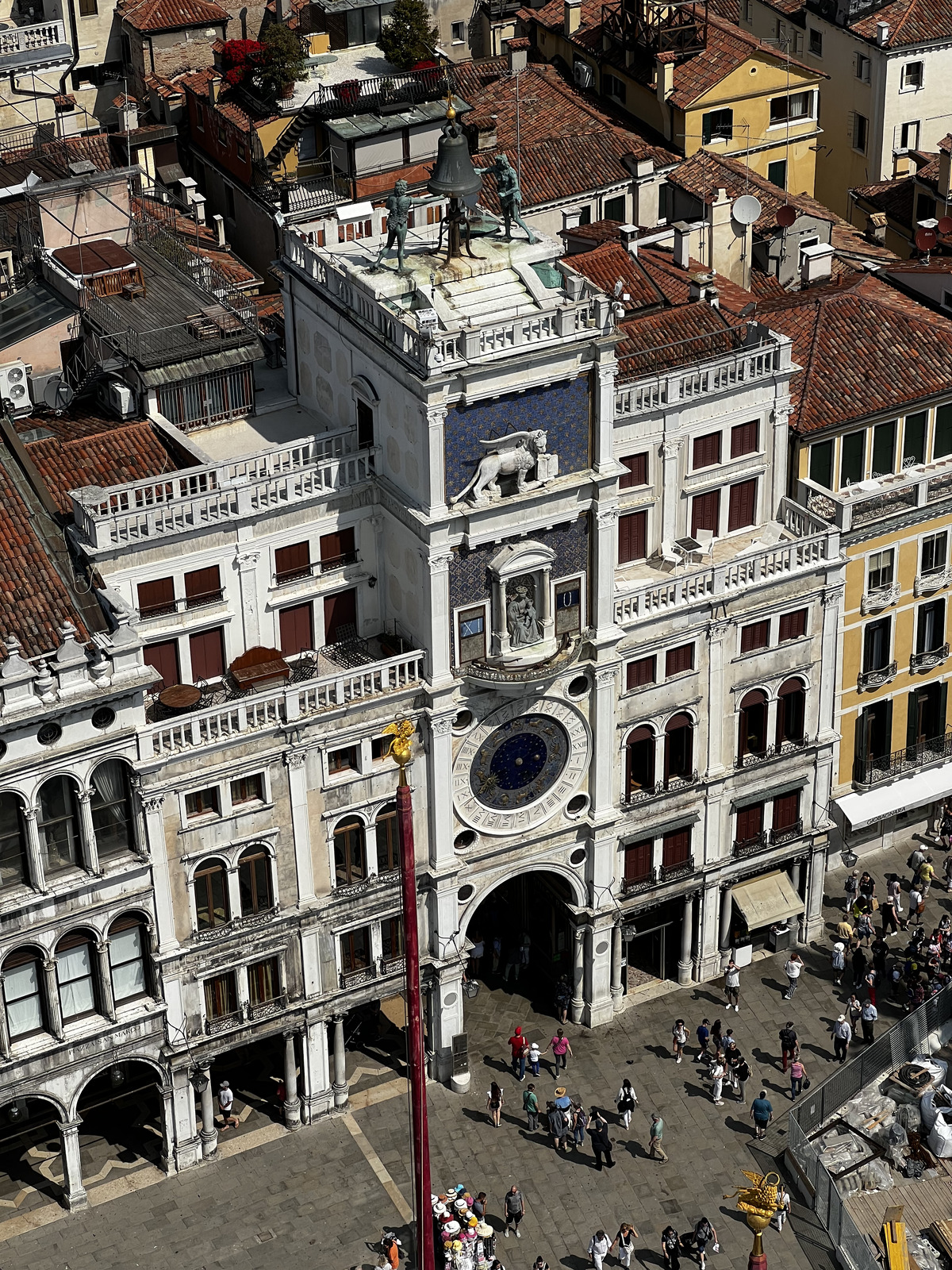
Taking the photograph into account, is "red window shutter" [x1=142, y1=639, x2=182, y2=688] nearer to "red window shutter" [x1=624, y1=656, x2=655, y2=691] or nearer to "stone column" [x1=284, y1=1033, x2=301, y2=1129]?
"stone column" [x1=284, y1=1033, x2=301, y2=1129]

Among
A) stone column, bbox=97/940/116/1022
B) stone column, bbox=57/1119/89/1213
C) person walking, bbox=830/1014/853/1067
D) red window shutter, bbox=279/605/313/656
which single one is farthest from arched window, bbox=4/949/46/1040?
person walking, bbox=830/1014/853/1067

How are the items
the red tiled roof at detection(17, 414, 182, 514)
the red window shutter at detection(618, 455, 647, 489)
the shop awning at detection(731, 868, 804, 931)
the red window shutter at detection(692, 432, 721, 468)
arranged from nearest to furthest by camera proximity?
the red tiled roof at detection(17, 414, 182, 514) → the red window shutter at detection(618, 455, 647, 489) → the red window shutter at detection(692, 432, 721, 468) → the shop awning at detection(731, 868, 804, 931)

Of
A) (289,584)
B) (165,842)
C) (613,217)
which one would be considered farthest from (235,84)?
(165,842)

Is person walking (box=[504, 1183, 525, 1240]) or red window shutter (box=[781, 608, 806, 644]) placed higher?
red window shutter (box=[781, 608, 806, 644])

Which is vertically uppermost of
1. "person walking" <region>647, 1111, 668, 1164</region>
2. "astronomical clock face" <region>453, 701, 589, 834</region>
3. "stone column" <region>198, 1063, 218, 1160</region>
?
"astronomical clock face" <region>453, 701, 589, 834</region>

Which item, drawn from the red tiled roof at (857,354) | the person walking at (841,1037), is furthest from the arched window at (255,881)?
the red tiled roof at (857,354)

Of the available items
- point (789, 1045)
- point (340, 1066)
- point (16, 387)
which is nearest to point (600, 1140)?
point (789, 1045)

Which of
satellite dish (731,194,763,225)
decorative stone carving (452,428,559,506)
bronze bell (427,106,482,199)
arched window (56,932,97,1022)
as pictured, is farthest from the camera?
satellite dish (731,194,763,225)

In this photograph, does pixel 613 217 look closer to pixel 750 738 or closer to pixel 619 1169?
pixel 750 738
